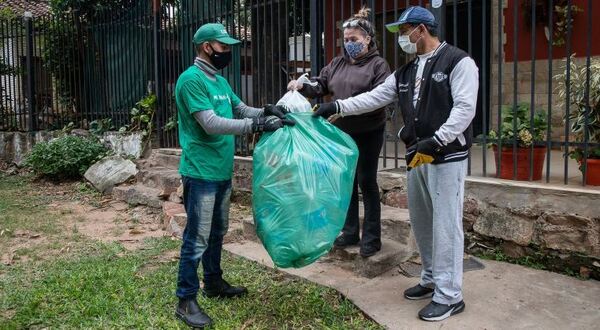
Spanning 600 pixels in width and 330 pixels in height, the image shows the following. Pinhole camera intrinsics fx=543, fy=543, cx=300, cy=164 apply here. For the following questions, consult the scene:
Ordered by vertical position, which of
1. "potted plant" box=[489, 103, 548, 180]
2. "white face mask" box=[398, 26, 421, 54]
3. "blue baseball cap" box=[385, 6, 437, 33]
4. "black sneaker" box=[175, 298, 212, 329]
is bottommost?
"black sneaker" box=[175, 298, 212, 329]

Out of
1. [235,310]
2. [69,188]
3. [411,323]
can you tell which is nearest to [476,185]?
[411,323]

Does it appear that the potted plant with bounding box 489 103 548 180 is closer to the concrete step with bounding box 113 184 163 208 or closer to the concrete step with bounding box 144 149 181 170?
the concrete step with bounding box 113 184 163 208

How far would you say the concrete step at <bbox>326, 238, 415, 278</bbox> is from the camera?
3639 mm

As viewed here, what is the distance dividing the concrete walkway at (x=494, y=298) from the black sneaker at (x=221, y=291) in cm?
53

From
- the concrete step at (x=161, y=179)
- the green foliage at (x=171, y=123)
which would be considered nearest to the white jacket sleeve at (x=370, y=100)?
the concrete step at (x=161, y=179)

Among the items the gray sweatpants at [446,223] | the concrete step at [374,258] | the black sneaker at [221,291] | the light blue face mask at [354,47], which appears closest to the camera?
the gray sweatpants at [446,223]

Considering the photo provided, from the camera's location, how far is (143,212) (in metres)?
6.23

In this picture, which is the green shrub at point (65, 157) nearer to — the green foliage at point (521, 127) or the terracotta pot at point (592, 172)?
the green foliage at point (521, 127)

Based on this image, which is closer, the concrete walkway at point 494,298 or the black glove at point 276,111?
the concrete walkway at point 494,298

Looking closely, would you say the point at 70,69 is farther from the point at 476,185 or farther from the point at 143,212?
the point at 476,185

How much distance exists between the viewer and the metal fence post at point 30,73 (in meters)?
9.30

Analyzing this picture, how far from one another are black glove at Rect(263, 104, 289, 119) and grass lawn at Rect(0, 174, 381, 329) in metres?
1.14

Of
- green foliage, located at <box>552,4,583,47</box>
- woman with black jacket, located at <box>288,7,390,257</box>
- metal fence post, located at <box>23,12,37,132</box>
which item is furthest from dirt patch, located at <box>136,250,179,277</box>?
metal fence post, located at <box>23,12,37,132</box>

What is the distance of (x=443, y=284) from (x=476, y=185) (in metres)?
1.28
